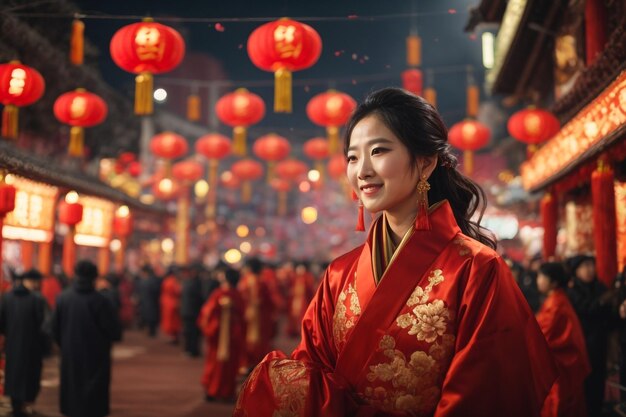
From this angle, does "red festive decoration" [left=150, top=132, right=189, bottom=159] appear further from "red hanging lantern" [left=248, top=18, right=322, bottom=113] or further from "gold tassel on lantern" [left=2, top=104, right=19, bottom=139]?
"gold tassel on lantern" [left=2, top=104, right=19, bottom=139]

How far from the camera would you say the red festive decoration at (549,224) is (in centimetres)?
1084

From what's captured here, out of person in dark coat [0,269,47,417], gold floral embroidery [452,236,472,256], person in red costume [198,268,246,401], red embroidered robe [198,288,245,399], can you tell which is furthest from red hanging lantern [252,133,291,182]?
gold floral embroidery [452,236,472,256]

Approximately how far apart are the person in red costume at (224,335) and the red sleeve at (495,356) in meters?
7.81

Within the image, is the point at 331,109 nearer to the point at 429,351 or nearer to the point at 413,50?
the point at 413,50

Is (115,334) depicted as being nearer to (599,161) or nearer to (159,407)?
(159,407)

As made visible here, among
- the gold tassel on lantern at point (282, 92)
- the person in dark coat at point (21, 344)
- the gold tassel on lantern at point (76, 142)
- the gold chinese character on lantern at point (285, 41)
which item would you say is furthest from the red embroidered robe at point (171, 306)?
the gold chinese character on lantern at point (285, 41)

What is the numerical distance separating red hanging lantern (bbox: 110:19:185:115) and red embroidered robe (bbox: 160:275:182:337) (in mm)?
9831

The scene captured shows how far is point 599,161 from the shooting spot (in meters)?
7.61

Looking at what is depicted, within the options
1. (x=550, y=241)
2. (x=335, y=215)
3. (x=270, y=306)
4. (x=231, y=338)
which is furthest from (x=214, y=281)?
(x=335, y=215)

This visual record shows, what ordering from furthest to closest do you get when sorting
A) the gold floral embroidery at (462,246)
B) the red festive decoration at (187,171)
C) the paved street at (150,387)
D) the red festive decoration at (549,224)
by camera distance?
the red festive decoration at (187,171) → the red festive decoration at (549,224) → the paved street at (150,387) → the gold floral embroidery at (462,246)

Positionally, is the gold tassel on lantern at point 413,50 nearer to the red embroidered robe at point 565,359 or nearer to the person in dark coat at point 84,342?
the red embroidered robe at point 565,359

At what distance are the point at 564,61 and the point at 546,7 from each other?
985 millimetres

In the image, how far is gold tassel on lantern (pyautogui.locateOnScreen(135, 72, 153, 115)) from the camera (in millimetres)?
8016

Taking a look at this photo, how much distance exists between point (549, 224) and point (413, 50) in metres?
4.25
